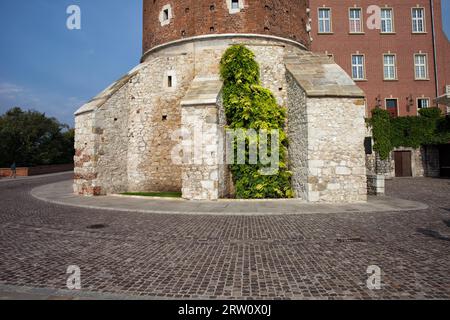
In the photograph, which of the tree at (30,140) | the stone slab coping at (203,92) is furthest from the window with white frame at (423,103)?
the tree at (30,140)

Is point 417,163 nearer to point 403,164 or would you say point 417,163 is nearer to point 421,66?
point 403,164

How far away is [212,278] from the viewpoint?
3.87 meters

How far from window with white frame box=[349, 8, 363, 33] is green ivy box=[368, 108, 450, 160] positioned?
833 centimetres

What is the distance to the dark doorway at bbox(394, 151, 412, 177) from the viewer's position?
22.5m

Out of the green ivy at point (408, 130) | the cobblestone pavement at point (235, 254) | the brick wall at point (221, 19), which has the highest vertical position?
the brick wall at point (221, 19)

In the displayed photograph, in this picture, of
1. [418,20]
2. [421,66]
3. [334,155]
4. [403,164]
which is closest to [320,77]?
[334,155]

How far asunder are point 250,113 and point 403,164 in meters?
17.6

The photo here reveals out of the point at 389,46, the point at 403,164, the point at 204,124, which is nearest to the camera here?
the point at 204,124

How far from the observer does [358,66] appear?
79.3 ft

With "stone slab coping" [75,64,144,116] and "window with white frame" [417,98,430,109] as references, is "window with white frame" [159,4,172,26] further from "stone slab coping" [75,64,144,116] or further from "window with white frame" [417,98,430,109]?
"window with white frame" [417,98,430,109]

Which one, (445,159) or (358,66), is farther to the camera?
(358,66)

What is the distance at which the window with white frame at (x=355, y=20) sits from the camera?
960 inches

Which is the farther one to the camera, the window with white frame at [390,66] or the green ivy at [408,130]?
the window with white frame at [390,66]

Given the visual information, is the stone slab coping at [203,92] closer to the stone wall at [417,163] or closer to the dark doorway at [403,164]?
the stone wall at [417,163]
